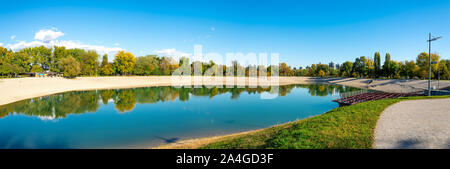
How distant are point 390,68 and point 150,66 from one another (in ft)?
277

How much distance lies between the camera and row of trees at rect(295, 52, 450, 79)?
4791 centimetres

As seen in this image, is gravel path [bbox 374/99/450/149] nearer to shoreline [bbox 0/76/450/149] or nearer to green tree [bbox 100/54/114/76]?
shoreline [bbox 0/76/450/149]

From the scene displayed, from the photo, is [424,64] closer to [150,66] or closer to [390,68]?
[390,68]

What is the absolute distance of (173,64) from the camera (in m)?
84.6

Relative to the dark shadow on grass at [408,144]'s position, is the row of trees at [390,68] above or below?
above

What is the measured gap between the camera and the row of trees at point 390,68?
47906 mm

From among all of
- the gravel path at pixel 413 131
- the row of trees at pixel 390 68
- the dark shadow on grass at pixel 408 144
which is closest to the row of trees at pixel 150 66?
the row of trees at pixel 390 68

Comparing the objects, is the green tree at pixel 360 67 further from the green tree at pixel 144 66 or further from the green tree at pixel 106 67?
the green tree at pixel 106 67

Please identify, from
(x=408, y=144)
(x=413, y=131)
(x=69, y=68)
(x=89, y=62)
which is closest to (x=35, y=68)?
(x=89, y=62)

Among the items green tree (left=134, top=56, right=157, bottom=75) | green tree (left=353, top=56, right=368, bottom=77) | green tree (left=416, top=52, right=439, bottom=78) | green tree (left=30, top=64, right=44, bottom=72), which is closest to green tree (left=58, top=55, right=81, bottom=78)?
green tree (left=30, top=64, right=44, bottom=72)
